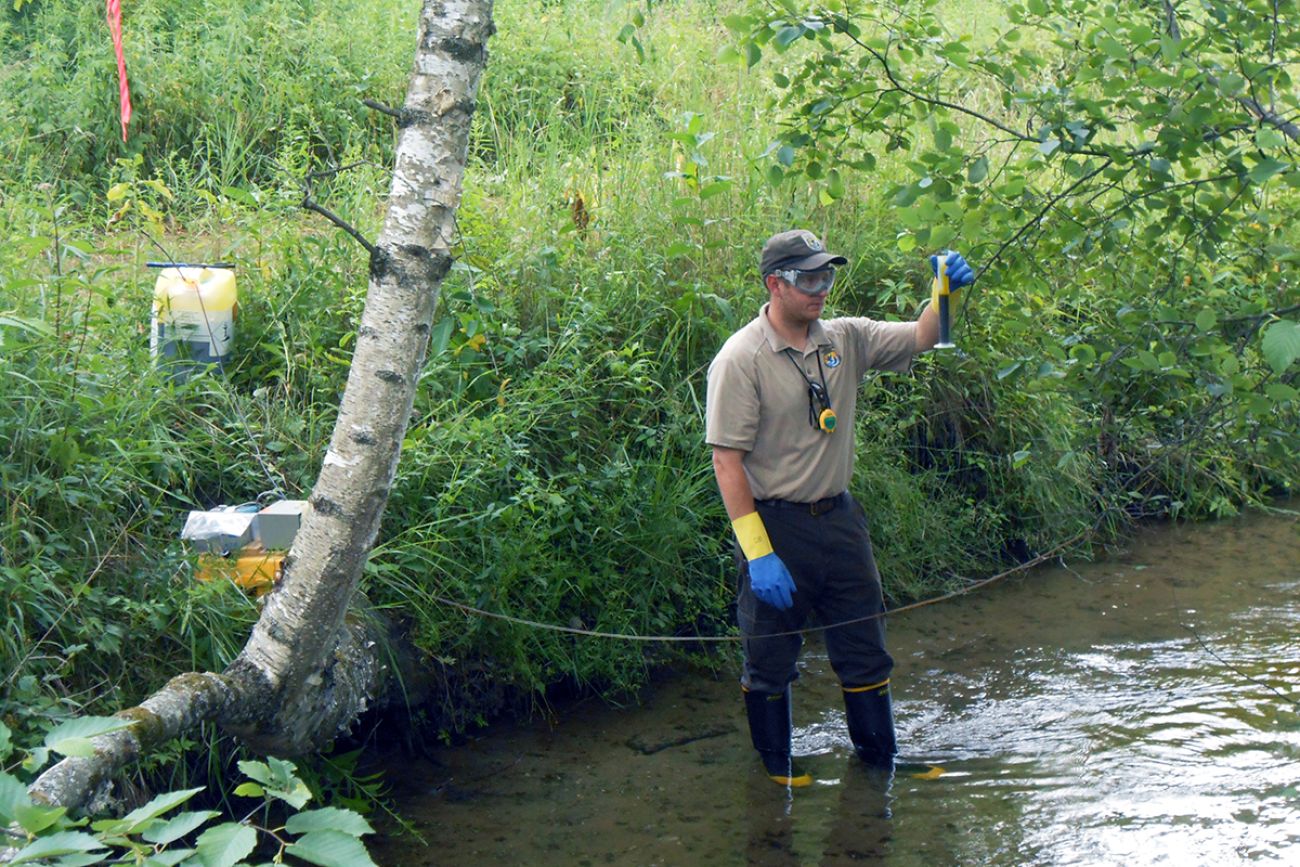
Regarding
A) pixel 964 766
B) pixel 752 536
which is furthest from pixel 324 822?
pixel 964 766

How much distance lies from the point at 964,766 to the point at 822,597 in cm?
87

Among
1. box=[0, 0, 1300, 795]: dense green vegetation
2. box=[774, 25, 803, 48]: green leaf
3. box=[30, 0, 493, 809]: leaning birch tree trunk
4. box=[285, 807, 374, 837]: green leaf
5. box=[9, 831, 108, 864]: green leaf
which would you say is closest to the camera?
box=[9, 831, 108, 864]: green leaf

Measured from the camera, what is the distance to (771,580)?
443 centimetres

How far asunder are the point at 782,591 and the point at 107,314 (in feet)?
9.71

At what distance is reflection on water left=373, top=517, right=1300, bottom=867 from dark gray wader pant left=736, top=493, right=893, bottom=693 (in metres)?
0.42

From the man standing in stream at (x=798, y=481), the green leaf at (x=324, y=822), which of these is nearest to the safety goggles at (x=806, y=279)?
the man standing in stream at (x=798, y=481)

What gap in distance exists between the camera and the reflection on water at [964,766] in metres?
4.20

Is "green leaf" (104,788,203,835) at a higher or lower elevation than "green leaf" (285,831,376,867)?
higher

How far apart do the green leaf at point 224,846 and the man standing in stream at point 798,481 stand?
2.65m

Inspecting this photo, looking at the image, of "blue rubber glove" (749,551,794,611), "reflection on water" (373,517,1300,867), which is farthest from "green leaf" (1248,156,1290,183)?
"reflection on water" (373,517,1300,867)

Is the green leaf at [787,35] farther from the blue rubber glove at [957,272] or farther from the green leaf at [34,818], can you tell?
the green leaf at [34,818]

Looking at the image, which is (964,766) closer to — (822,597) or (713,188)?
(822,597)

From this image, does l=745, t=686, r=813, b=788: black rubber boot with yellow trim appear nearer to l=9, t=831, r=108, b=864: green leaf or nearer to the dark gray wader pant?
the dark gray wader pant

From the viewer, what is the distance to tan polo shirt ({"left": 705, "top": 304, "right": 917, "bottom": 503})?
448 centimetres
